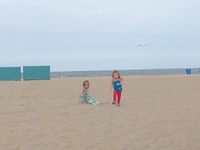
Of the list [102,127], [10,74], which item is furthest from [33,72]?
[102,127]

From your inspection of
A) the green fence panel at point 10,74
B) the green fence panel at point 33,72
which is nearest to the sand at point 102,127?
the green fence panel at point 33,72

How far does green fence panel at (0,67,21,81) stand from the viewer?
4216 centimetres

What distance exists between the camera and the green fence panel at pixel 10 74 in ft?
138

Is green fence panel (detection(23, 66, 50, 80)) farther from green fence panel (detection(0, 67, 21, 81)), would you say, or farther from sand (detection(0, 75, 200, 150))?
sand (detection(0, 75, 200, 150))

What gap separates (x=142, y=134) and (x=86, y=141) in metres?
1.32

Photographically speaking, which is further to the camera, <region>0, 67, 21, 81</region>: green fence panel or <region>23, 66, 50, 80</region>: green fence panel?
<region>0, 67, 21, 81</region>: green fence panel

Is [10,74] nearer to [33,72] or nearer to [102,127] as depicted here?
[33,72]

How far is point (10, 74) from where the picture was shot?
139ft

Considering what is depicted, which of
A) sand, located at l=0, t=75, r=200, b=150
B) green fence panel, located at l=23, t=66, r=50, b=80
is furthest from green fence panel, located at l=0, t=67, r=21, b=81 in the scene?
sand, located at l=0, t=75, r=200, b=150

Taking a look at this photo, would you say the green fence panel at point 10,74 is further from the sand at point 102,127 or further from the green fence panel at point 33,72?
the sand at point 102,127

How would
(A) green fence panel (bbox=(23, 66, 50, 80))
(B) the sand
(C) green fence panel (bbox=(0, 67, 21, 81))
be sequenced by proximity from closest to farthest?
(B) the sand, (A) green fence panel (bbox=(23, 66, 50, 80)), (C) green fence panel (bbox=(0, 67, 21, 81))

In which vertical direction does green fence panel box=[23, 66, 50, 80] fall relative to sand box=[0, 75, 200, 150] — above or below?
above

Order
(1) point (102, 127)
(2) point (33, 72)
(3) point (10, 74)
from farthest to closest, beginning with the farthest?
(3) point (10, 74), (2) point (33, 72), (1) point (102, 127)

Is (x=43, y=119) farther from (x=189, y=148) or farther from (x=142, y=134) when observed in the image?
(x=189, y=148)
